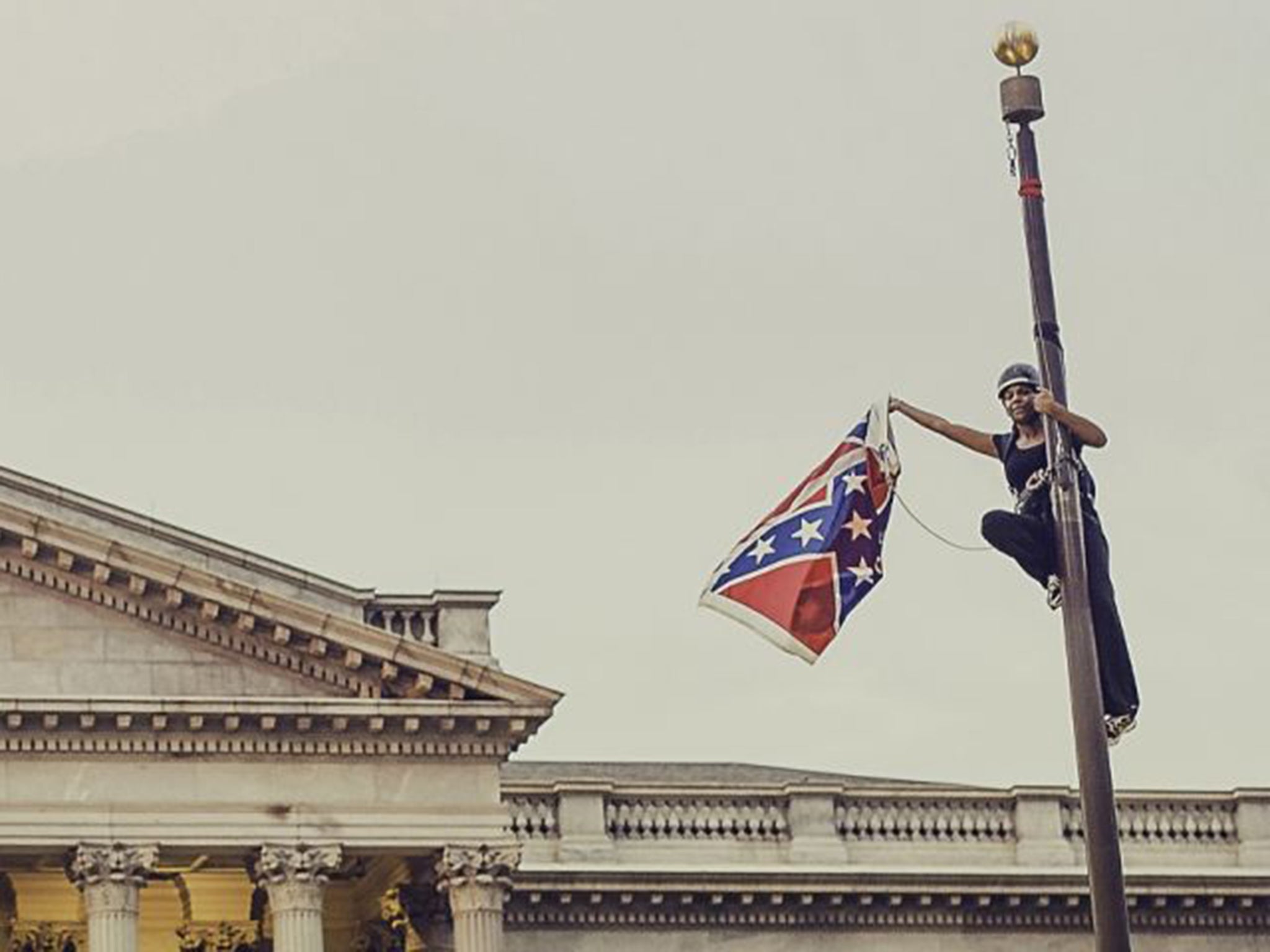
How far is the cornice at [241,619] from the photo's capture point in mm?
50375

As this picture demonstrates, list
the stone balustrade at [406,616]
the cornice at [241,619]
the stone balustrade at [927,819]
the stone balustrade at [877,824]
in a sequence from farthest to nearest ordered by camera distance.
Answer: the stone balustrade at [927,819], the stone balustrade at [877,824], the stone balustrade at [406,616], the cornice at [241,619]

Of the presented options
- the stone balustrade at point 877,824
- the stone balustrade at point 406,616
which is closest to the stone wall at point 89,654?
the stone balustrade at point 406,616

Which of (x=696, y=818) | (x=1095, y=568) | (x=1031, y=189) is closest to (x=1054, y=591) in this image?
(x=1095, y=568)

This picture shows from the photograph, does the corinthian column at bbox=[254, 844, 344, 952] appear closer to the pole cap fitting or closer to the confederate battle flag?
the confederate battle flag

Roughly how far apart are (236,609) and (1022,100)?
34222 millimetres

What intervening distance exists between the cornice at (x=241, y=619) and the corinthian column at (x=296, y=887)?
226cm

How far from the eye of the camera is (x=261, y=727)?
169 feet

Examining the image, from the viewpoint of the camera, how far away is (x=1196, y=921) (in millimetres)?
58562

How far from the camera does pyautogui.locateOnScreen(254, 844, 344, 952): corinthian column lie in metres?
51.0

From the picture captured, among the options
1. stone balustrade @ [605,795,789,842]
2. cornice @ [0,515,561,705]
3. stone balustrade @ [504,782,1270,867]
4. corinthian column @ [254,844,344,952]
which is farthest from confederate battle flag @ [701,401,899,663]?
stone balustrade @ [605,795,789,842]

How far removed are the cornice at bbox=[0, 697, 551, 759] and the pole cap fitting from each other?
1345 inches

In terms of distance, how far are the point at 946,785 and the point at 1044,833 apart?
5.68ft

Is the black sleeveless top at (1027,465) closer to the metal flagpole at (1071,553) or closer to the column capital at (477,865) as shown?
the metal flagpole at (1071,553)

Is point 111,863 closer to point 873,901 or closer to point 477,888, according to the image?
point 477,888
